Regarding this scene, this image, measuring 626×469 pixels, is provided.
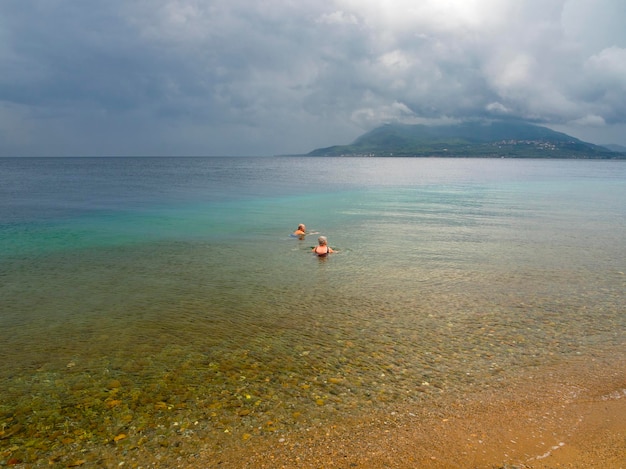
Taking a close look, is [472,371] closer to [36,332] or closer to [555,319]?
[555,319]

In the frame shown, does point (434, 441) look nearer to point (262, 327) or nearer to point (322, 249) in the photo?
point (262, 327)

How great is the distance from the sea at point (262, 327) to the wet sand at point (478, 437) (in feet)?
1.74

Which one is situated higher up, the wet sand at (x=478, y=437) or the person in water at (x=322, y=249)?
the person in water at (x=322, y=249)

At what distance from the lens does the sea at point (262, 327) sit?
10414mm

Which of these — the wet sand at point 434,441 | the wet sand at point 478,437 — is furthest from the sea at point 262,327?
the wet sand at point 478,437

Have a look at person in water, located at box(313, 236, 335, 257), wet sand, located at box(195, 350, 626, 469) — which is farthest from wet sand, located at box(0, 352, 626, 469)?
person in water, located at box(313, 236, 335, 257)

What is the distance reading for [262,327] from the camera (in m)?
16.2

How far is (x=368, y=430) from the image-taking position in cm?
978

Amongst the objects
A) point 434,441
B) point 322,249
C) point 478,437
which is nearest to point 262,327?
point 434,441

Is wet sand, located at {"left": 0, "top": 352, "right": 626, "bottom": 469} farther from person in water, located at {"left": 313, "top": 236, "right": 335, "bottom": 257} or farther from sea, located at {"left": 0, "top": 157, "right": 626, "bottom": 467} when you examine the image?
person in water, located at {"left": 313, "top": 236, "right": 335, "bottom": 257}

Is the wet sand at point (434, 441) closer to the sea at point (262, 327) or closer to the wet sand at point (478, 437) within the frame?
the wet sand at point (478, 437)

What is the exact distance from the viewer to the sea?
1041 cm

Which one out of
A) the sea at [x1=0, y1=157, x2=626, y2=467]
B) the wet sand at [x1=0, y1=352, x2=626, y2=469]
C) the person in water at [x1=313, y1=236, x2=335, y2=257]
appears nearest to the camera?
the wet sand at [x1=0, y1=352, x2=626, y2=469]

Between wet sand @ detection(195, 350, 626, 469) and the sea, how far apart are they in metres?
0.53
